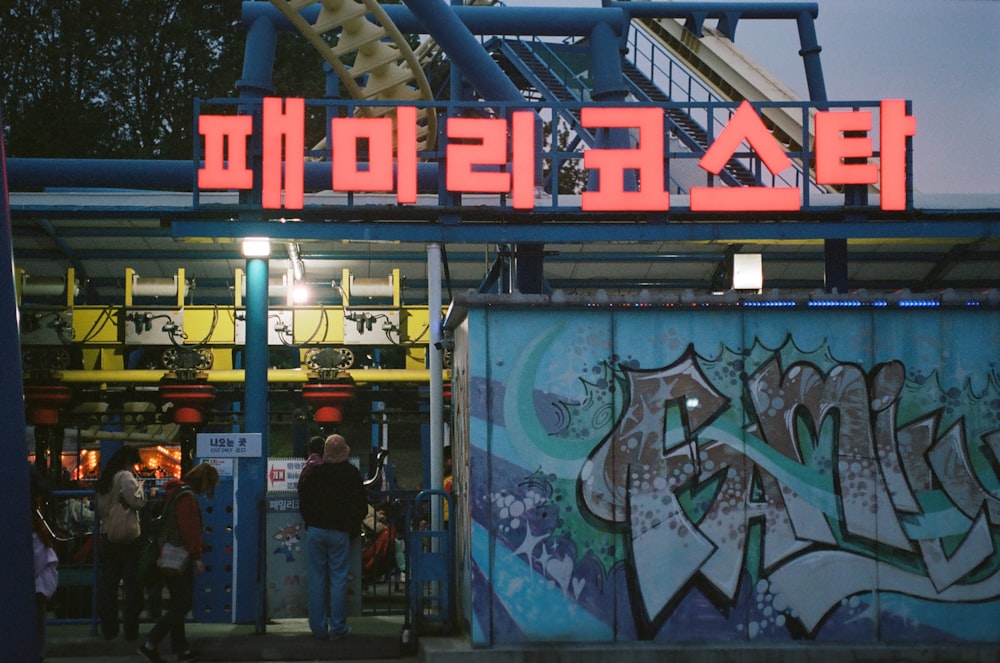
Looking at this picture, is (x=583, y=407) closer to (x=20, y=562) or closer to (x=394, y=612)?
(x=394, y=612)

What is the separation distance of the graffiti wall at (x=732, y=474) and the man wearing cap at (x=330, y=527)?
1521mm

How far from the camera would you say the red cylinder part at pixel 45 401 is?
22.1 meters

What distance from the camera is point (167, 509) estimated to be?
→ 44.5 ft

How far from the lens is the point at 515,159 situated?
693 inches

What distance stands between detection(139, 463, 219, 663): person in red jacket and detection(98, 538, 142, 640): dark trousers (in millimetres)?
462

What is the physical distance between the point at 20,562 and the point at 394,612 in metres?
7.40

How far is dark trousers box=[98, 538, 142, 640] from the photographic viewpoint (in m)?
13.9

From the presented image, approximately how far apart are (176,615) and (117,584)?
1.17 metres

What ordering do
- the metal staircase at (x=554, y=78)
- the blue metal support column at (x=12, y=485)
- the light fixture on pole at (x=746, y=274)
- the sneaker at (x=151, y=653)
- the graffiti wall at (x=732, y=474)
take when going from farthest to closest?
the metal staircase at (x=554, y=78) → the light fixture on pole at (x=746, y=274) → the sneaker at (x=151, y=653) → the graffiti wall at (x=732, y=474) → the blue metal support column at (x=12, y=485)

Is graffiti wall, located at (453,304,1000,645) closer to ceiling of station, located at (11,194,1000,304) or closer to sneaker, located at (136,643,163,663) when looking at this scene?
sneaker, located at (136,643,163,663)

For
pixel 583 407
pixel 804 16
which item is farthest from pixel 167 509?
pixel 804 16

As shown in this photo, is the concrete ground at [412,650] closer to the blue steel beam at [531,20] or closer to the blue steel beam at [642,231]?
the blue steel beam at [642,231]

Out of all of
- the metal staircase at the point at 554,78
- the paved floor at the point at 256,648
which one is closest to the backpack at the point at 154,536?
the paved floor at the point at 256,648

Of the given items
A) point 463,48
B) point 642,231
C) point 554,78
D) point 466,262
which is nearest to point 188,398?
point 466,262
